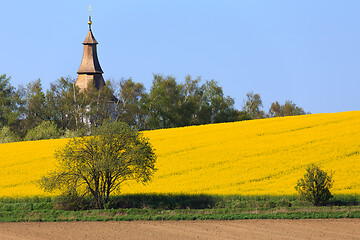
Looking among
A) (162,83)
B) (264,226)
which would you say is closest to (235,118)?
(162,83)

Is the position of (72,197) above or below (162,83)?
below

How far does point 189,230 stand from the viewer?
24.1 metres

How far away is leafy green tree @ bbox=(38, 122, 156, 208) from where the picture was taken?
3105 centimetres

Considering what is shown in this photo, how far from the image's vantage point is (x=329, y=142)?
4197cm

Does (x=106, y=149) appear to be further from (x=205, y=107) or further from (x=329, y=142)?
(x=205, y=107)

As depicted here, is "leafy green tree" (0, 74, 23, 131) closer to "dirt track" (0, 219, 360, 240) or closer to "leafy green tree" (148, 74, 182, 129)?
"leafy green tree" (148, 74, 182, 129)

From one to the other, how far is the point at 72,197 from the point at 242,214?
361 inches

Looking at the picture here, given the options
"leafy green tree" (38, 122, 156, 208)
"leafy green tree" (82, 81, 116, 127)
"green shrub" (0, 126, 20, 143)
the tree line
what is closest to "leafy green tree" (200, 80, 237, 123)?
the tree line

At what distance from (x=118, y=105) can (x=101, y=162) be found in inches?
2300

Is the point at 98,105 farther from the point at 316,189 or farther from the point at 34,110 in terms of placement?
the point at 316,189

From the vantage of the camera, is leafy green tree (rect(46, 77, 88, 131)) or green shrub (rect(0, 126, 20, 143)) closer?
green shrub (rect(0, 126, 20, 143))

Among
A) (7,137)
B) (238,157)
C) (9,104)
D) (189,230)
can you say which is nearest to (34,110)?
(9,104)

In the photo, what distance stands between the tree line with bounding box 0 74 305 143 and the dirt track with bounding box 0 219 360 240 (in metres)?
55.2

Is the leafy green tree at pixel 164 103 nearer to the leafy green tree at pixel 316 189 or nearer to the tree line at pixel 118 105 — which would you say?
the tree line at pixel 118 105
